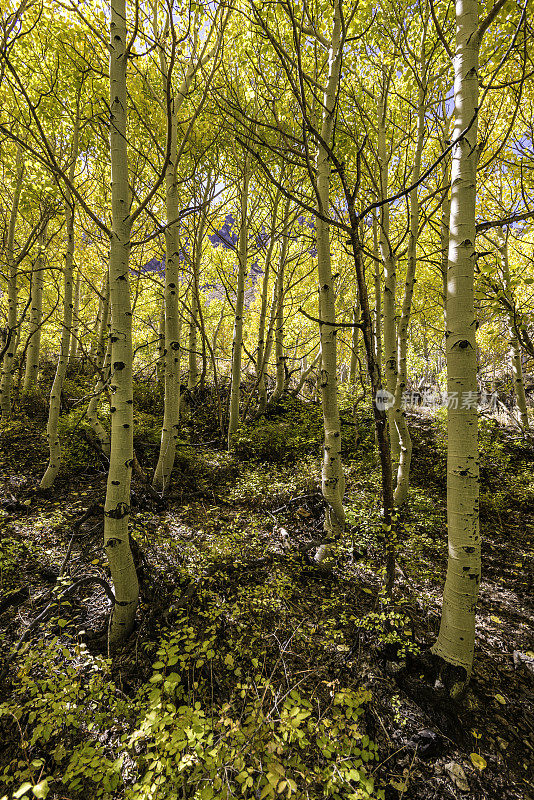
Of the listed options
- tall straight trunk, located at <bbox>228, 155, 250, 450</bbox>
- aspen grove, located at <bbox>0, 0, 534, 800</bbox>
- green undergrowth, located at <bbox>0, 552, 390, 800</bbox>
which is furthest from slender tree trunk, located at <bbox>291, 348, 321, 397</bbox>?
green undergrowth, located at <bbox>0, 552, 390, 800</bbox>

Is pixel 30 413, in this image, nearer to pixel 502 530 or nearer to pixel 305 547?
pixel 305 547

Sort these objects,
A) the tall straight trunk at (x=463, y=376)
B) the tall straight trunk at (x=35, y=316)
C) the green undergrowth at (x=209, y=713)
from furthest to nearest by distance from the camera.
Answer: the tall straight trunk at (x=35, y=316) → the tall straight trunk at (x=463, y=376) → the green undergrowth at (x=209, y=713)

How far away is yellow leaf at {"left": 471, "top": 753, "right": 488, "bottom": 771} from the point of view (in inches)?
72.7

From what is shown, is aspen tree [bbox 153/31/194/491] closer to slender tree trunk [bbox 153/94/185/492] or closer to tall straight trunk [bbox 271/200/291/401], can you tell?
slender tree trunk [bbox 153/94/185/492]

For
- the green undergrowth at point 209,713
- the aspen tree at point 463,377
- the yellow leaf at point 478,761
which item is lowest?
the yellow leaf at point 478,761

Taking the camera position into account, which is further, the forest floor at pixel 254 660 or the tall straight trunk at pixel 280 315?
the tall straight trunk at pixel 280 315

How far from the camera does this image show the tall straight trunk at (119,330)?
2.43 metres

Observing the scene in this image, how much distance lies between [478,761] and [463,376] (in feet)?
7.17

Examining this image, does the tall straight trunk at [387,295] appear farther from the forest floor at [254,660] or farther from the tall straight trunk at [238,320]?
the tall straight trunk at [238,320]

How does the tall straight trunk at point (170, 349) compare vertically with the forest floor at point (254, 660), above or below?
above

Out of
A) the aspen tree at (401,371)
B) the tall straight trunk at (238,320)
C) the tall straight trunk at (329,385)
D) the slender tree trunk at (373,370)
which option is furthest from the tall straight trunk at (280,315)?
the slender tree trunk at (373,370)

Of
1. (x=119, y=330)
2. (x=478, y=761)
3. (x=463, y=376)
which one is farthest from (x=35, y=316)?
(x=478, y=761)

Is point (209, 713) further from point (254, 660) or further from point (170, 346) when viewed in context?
point (170, 346)

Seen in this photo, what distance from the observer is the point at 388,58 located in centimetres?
447
